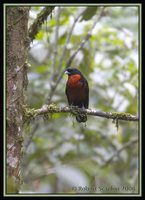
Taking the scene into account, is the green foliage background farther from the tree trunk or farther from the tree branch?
the tree trunk

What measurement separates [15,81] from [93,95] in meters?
3.31

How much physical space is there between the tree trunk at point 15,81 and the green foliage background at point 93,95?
7.15ft

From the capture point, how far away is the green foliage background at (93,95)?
5836 millimetres

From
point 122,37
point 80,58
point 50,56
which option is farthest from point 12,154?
point 50,56

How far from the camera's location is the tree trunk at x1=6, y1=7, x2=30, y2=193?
321 cm

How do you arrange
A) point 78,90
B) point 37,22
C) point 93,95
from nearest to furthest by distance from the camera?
point 37,22 → point 78,90 → point 93,95

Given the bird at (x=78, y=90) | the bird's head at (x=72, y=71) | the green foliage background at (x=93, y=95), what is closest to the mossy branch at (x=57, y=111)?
the bird at (x=78, y=90)

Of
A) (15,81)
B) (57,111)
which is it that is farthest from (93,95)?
(15,81)

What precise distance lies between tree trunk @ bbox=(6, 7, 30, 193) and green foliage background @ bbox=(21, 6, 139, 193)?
2179 millimetres

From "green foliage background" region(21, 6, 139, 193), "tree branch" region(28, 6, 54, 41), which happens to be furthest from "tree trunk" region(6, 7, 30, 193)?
"green foliage background" region(21, 6, 139, 193)

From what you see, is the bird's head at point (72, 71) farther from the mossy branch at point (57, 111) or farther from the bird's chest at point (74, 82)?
the mossy branch at point (57, 111)

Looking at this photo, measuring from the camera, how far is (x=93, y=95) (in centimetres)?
659

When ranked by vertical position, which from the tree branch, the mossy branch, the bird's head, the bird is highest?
the tree branch

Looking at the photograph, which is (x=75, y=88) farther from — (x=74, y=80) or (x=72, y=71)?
(x=72, y=71)
